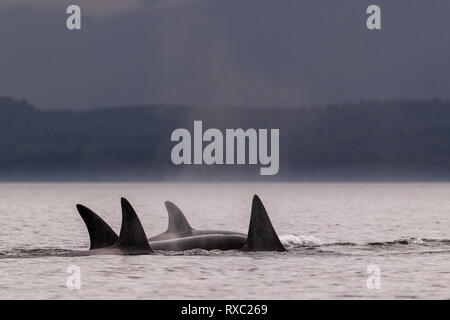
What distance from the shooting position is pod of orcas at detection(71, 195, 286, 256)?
35281mm

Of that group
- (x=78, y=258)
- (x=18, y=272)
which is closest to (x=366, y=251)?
(x=78, y=258)

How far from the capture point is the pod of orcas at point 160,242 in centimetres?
3528

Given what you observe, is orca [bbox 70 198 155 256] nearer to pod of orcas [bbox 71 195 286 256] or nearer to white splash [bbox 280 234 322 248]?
pod of orcas [bbox 71 195 286 256]

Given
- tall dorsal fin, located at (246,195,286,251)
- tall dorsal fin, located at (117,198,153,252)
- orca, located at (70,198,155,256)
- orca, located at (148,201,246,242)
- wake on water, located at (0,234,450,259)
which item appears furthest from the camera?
orca, located at (148,201,246,242)

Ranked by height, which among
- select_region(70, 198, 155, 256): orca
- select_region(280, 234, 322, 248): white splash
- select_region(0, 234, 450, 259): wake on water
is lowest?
select_region(0, 234, 450, 259): wake on water

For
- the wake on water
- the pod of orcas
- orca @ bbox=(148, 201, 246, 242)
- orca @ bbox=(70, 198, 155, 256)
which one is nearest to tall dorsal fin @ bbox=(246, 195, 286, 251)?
the pod of orcas

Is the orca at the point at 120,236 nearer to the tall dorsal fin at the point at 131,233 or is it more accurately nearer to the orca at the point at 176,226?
the tall dorsal fin at the point at 131,233
